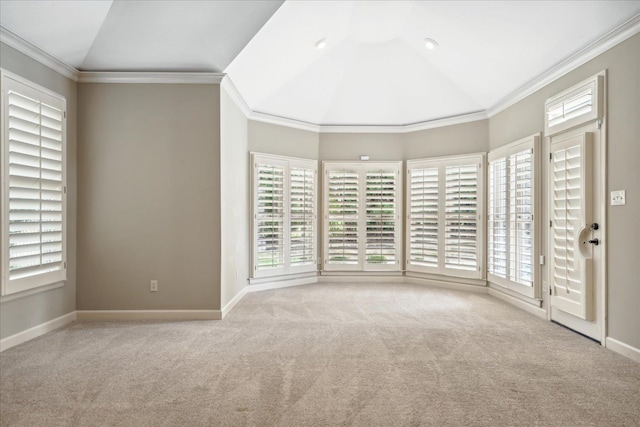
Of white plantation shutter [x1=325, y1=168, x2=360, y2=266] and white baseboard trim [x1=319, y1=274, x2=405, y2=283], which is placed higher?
white plantation shutter [x1=325, y1=168, x2=360, y2=266]

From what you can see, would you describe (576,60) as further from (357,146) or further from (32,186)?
(32,186)

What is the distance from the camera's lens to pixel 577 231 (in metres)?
3.92

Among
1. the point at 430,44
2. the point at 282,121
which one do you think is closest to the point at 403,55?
the point at 430,44

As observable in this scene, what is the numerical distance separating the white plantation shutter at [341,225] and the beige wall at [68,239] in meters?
3.76

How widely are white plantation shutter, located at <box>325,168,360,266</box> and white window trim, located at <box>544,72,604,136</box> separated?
3179 millimetres

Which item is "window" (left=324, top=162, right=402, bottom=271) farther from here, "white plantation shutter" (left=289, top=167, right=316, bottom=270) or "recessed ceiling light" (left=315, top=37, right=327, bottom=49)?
"recessed ceiling light" (left=315, top=37, right=327, bottom=49)

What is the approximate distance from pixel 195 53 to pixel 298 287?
12.2 feet

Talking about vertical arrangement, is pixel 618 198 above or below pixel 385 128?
below

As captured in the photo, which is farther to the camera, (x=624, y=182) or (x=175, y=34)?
(x=175, y=34)

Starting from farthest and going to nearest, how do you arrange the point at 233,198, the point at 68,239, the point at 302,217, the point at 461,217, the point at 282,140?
the point at 302,217 < the point at 282,140 < the point at 461,217 < the point at 233,198 < the point at 68,239

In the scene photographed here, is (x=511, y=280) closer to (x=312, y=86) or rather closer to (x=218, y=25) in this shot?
(x=312, y=86)

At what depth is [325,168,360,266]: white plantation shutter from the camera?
6.94 m

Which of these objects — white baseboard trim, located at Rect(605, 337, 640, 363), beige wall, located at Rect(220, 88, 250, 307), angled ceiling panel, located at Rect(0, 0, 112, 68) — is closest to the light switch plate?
white baseboard trim, located at Rect(605, 337, 640, 363)

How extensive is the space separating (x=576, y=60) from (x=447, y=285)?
358 cm
